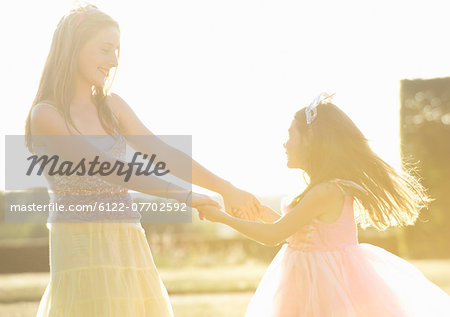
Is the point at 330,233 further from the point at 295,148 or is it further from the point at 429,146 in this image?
the point at 429,146

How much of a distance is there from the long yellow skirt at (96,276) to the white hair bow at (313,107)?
58.9 inches

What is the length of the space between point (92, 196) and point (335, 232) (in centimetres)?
159

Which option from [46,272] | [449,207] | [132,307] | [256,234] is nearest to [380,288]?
[256,234]

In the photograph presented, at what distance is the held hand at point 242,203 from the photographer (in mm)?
4520

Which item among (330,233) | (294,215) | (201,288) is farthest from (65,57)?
(201,288)

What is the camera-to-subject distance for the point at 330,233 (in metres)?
4.15

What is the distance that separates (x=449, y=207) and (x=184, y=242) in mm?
Result: 6803

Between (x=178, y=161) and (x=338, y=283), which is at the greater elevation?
(x=178, y=161)

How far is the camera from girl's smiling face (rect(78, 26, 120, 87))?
3.39 meters

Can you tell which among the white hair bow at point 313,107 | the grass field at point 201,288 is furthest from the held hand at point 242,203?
the grass field at point 201,288

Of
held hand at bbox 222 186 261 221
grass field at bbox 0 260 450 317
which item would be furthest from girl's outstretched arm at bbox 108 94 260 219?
grass field at bbox 0 260 450 317

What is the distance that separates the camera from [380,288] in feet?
13.6

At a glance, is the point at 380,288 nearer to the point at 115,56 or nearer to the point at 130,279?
the point at 130,279

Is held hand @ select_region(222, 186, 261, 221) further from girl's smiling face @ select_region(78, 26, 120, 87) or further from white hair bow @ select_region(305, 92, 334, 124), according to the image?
girl's smiling face @ select_region(78, 26, 120, 87)
